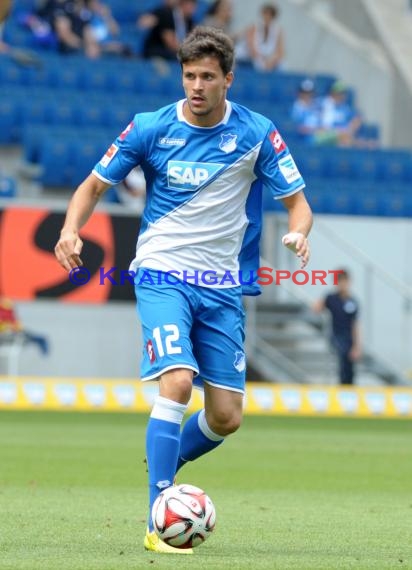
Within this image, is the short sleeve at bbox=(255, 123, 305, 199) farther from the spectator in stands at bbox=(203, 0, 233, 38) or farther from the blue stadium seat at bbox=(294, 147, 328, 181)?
the spectator in stands at bbox=(203, 0, 233, 38)

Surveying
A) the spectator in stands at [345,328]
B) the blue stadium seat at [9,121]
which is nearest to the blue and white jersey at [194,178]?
the spectator in stands at [345,328]

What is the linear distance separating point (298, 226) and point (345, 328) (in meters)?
Result: 13.9

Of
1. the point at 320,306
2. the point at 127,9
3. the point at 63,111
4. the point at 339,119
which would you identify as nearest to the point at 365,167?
the point at 339,119

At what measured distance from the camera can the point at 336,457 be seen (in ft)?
44.7

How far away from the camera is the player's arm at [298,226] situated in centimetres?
717

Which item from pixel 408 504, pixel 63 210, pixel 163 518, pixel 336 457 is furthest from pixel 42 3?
pixel 163 518

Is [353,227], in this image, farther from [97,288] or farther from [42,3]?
[42,3]

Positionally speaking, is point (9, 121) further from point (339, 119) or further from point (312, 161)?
point (339, 119)

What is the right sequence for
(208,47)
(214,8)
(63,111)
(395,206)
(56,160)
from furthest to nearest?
1. (214,8)
2. (395,206)
3. (63,111)
4. (56,160)
5. (208,47)

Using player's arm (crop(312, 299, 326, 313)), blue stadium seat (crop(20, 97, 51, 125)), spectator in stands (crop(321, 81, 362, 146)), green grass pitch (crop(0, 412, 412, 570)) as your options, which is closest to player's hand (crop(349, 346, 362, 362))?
player's arm (crop(312, 299, 326, 313))

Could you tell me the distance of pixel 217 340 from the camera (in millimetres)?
7473

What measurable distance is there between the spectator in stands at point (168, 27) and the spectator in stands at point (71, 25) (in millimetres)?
1043

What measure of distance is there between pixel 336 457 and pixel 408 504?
4107mm

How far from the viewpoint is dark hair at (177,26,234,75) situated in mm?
7289
